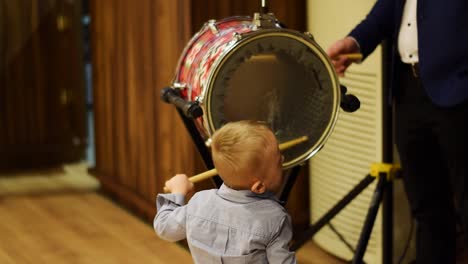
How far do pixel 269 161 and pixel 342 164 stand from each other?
138 cm

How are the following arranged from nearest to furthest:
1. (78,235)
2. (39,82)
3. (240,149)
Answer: (240,149)
(78,235)
(39,82)

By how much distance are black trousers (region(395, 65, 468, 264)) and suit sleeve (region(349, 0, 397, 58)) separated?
0.12 m

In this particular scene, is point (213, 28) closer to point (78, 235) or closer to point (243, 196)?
point (243, 196)

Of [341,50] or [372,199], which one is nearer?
[341,50]

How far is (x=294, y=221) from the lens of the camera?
11.6ft

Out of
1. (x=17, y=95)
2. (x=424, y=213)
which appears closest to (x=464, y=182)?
(x=424, y=213)

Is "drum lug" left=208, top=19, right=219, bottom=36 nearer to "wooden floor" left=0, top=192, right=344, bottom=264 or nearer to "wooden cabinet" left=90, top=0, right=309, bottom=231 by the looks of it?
"wooden cabinet" left=90, top=0, right=309, bottom=231

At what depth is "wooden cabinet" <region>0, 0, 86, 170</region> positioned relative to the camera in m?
4.55

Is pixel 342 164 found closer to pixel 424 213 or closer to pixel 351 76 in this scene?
pixel 351 76

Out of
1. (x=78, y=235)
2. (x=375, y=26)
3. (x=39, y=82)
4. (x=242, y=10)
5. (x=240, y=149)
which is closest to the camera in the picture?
(x=240, y=149)

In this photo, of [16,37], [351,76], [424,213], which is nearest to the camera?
[424,213]

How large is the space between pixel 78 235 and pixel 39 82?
4.21 ft

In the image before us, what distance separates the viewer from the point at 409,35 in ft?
7.86

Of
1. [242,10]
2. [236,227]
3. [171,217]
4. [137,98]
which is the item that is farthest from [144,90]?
[236,227]
